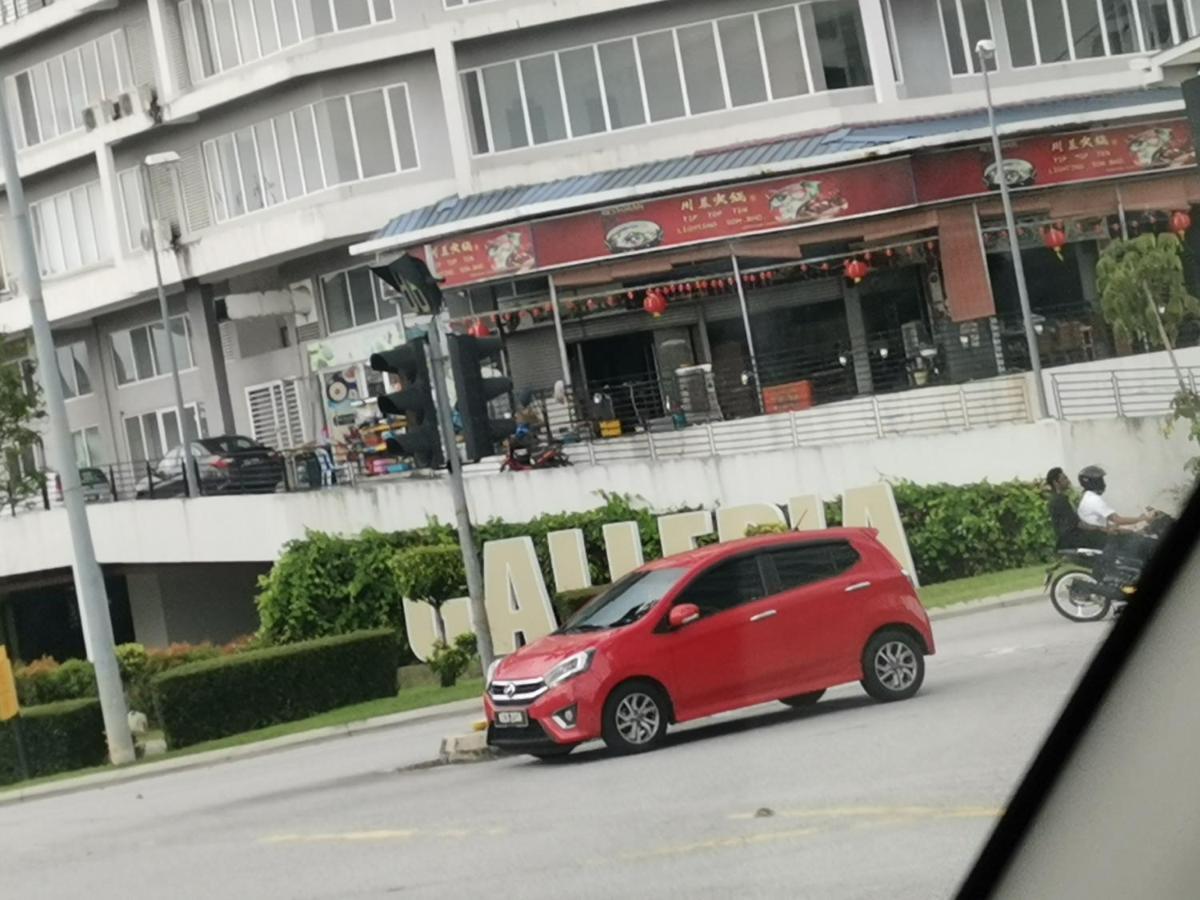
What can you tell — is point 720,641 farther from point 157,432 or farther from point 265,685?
point 157,432

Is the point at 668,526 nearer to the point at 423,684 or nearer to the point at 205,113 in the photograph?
the point at 423,684

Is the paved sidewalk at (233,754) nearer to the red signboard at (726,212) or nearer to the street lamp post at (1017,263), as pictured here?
the red signboard at (726,212)

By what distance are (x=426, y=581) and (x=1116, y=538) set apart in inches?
54.2

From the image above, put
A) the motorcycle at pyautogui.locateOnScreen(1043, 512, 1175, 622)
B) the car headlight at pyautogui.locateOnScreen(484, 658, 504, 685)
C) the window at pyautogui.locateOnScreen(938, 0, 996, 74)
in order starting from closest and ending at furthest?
the motorcycle at pyautogui.locateOnScreen(1043, 512, 1175, 622)
the window at pyautogui.locateOnScreen(938, 0, 996, 74)
the car headlight at pyautogui.locateOnScreen(484, 658, 504, 685)

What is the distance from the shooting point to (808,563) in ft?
8.21

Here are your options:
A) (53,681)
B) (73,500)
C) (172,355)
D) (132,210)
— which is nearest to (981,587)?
(53,681)

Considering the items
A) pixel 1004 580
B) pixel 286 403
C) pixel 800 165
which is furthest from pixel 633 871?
pixel 286 403

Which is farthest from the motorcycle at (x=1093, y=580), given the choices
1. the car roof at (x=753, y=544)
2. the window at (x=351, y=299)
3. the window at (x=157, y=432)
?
the window at (x=157, y=432)

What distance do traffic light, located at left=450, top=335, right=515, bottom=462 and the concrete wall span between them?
0.27 feet

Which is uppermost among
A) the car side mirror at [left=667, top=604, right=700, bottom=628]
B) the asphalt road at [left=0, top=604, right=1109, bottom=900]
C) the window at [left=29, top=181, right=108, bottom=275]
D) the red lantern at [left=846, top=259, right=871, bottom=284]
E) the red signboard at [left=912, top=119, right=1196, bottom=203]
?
the window at [left=29, top=181, right=108, bottom=275]

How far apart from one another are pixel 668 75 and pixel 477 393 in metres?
0.73

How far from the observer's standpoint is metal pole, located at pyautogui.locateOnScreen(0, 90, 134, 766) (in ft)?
10.2

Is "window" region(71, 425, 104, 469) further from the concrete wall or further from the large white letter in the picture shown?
the large white letter

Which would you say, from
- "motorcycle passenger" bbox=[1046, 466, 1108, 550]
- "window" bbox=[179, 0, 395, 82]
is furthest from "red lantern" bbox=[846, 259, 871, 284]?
"window" bbox=[179, 0, 395, 82]
